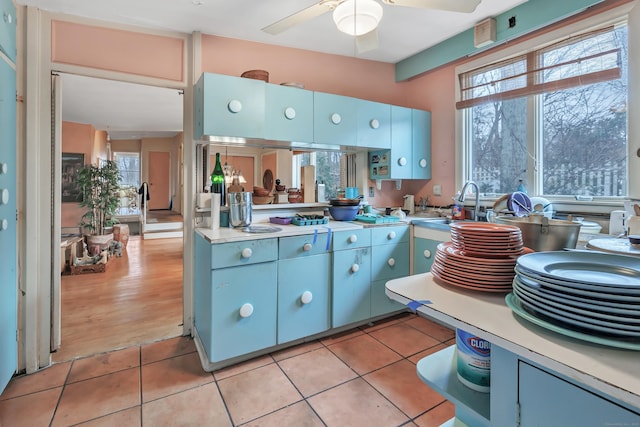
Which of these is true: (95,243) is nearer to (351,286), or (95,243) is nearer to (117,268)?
(117,268)

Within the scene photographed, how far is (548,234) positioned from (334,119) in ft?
6.40

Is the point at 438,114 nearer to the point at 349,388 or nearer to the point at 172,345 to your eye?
the point at 349,388

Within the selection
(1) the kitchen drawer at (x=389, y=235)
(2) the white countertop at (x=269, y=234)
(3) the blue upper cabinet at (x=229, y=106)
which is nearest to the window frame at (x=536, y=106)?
(1) the kitchen drawer at (x=389, y=235)

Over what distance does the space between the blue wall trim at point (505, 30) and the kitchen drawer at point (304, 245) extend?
2.04 meters

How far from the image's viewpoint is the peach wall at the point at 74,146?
547 cm

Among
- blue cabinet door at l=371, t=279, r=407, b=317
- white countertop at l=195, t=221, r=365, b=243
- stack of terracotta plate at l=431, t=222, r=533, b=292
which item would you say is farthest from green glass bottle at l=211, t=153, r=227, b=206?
stack of terracotta plate at l=431, t=222, r=533, b=292

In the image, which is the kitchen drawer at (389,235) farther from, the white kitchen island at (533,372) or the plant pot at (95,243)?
the plant pot at (95,243)

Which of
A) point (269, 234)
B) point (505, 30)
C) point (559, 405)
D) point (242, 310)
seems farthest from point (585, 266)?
point (505, 30)

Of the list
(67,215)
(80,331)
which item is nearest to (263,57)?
(80,331)

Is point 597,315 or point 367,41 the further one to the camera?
point 367,41

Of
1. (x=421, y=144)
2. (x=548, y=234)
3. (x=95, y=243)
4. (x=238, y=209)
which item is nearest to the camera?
(x=548, y=234)

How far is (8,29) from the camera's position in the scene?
175 centimetres

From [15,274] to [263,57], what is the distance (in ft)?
7.66

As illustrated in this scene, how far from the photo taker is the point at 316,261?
230cm
